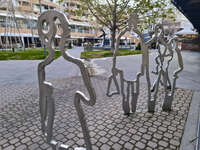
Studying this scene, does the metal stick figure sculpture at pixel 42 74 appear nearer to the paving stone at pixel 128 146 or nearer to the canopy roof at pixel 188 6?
the paving stone at pixel 128 146

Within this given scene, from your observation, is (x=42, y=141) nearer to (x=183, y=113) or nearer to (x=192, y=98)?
(x=183, y=113)

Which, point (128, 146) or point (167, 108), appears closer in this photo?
point (128, 146)

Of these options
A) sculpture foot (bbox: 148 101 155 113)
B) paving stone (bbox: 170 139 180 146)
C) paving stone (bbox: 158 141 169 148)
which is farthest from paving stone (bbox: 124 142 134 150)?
sculpture foot (bbox: 148 101 155 113)

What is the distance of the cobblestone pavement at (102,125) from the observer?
2371 millimetres

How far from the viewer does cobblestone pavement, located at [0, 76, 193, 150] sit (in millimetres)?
2371

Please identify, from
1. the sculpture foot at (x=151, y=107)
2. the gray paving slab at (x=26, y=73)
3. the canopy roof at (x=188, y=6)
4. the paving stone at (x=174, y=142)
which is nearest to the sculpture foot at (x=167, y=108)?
the sculpture foot at (x=151, y=107)

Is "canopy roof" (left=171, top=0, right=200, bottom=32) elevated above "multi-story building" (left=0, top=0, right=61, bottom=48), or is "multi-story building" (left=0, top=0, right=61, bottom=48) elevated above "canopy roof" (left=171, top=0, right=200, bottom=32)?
"multi-story building" (left=0, top=0, right=61, bottom=48)

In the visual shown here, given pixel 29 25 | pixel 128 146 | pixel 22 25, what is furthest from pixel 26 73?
pixel 29 25

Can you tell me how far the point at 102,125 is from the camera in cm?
289

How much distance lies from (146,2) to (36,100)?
12.1 m

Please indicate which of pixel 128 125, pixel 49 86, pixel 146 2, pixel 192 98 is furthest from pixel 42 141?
pixel 146 2

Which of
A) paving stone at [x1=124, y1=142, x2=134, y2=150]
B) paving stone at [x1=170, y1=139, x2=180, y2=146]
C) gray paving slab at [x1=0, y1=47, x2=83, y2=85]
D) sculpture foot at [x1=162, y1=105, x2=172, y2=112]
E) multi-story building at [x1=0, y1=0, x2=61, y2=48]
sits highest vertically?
multi-story building at [x1=0, y1=0, x2=61, y2=48]

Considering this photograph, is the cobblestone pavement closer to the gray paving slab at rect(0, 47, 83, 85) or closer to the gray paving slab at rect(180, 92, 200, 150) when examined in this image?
the gray paving slab at rect(180, 92, 200, 150)

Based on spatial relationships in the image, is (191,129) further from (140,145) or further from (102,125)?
(102,125)
